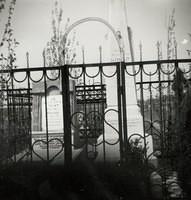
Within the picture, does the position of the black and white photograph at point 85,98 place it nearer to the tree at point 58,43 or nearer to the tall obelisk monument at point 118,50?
the tree at point 58,43

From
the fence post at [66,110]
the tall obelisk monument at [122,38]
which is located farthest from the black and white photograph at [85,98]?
the tall obelisk monument at [122,38]

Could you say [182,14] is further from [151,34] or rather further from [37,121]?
[37,121]

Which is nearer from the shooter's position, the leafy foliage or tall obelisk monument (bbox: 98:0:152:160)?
the leafy foliage

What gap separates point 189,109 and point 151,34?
91 centimetres

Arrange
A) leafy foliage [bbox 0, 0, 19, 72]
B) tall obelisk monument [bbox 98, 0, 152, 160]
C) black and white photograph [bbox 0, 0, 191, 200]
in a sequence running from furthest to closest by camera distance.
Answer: tall obelisk monument [bbox 98, 0, 152, 160] → leafy foliage [bbox 0, 0, 19, 72] → black and white photograph [bbox 0, 0, 191, 200]

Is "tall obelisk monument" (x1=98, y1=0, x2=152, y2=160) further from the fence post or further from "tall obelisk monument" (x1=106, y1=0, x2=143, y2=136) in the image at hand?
the fence post

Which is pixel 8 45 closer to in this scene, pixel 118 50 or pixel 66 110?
pixel 66 110

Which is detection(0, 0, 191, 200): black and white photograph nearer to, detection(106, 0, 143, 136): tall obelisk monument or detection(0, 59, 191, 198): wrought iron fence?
detection(0, 59, 191, 198): wrought iron fence

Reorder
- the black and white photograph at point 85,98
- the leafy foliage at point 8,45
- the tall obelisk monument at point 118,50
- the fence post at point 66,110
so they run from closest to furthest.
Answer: the black and white photograph at point 85,98 → the fence post at point 66,110 → the leafy foliage at point 8,45 → the tall obelisk monument at point 118,50

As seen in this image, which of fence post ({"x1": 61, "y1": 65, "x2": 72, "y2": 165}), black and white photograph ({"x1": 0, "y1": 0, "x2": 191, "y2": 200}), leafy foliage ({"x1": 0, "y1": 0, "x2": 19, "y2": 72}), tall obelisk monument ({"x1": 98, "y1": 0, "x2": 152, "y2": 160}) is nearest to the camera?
black and white photograph ({"x1": 0, "y1": 0, "x2": 191, "y2": 200})

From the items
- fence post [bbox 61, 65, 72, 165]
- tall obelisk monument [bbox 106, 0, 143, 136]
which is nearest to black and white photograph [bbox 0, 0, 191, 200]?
fence post [bbox 61, 65, 72, 165]

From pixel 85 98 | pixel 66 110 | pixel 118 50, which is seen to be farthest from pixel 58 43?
pixel 118 50

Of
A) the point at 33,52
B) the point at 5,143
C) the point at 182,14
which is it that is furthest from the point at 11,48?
the point at 182,14

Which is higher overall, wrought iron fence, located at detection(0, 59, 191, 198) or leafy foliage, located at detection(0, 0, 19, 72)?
leafy foliage, located at detection(0, 0, 19, 72)
